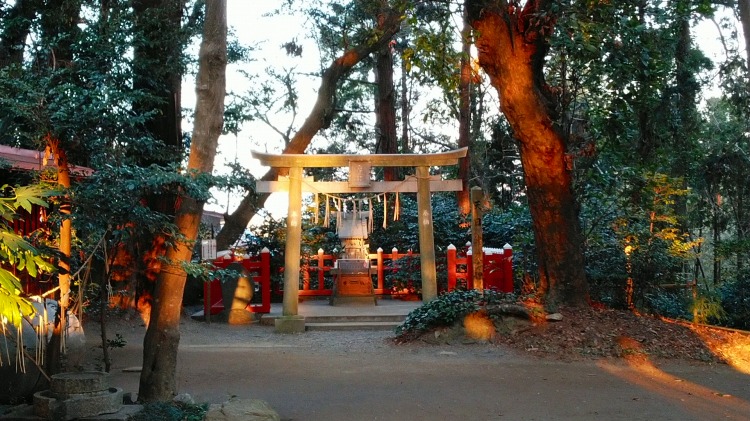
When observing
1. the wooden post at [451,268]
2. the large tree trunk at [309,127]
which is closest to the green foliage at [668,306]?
the wooden post at [451,268]

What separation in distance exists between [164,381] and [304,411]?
148 centimetres

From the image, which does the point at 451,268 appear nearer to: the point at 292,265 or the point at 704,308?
the point at 292,265

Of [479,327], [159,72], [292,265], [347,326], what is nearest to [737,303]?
[479,327]

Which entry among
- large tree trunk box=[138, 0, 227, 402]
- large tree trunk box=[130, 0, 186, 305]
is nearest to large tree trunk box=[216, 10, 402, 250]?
large tree trunk box=[130, 0, 186, 305]

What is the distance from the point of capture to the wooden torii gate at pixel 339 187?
46.4 ft

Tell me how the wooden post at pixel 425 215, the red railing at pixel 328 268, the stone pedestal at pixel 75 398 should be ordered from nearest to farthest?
the stone pedestal at pixel 75 398, the wooden post at pixel 425 215, the red railing at pixel 328 268

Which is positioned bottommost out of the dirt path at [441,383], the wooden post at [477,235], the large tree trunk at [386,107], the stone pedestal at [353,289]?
the dirt path at [441,383]

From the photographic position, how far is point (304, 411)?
24.3ft

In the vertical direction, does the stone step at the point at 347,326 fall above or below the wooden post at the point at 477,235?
below

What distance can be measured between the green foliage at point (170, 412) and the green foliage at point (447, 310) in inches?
223

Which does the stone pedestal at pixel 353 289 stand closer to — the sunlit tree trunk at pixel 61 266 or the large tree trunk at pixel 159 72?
the large tree trunk at pixel 159 72

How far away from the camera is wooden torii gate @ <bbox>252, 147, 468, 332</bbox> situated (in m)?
14.2

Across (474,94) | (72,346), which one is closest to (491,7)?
(72,346)

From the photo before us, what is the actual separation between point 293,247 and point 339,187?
1751mm
